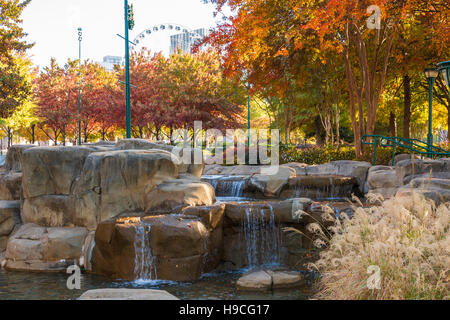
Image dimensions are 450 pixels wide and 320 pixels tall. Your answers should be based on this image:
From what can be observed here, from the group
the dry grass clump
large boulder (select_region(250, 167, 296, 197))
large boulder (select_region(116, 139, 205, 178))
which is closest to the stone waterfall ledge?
large boulder (select_region(250, 167, 296, 197))

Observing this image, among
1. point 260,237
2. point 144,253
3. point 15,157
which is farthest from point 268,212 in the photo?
point 15,157

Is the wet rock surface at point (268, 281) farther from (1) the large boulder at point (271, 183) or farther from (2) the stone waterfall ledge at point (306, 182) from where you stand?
(1) the large boulder at point (271, 183)

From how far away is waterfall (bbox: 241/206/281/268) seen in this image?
9852mm

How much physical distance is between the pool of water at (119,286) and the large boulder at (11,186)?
129 inches

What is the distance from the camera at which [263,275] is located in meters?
8.16

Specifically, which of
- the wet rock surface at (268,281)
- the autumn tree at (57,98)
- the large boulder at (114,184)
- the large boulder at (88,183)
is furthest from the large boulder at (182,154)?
the autumn tree at (57,98)

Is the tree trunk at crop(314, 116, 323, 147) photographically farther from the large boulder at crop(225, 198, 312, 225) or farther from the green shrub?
the large boulder at crop(225, 198, 312, 225)

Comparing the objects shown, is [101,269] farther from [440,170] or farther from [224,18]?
[224,18]

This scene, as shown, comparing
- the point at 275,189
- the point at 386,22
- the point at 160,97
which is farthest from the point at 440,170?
the point at 160,97

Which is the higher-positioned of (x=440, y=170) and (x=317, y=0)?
(x=317, y=0)

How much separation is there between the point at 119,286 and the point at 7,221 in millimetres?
4426

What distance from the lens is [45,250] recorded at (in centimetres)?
991

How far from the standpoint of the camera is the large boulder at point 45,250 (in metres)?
9.75

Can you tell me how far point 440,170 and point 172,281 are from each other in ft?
26.4
